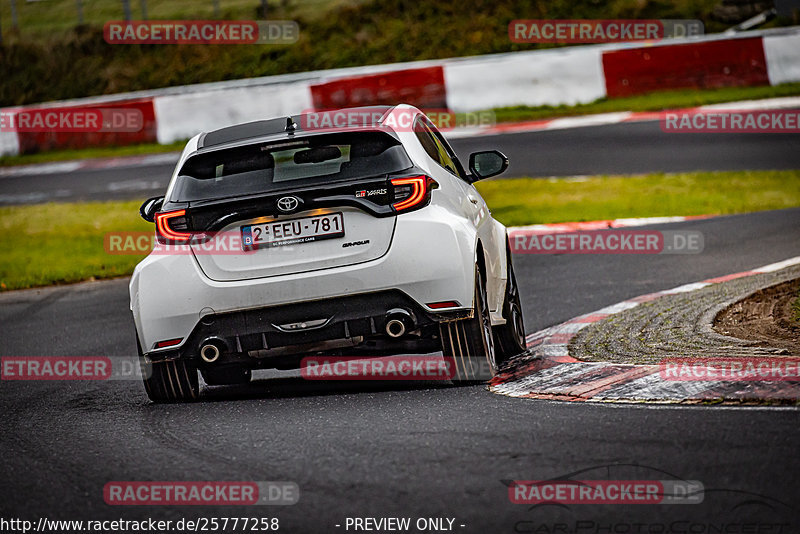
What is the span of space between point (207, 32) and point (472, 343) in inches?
1199

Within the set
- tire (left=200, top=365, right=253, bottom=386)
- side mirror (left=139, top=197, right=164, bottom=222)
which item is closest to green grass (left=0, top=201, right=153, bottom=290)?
tire (left=200, top=365, right=253, bottom=386)

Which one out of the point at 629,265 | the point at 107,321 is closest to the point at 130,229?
the point at 107,321

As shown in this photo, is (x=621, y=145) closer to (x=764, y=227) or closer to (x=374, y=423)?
(x=764, y=227)

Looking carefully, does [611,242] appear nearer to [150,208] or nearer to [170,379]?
[150,208]

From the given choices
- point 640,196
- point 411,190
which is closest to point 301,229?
point 411,190

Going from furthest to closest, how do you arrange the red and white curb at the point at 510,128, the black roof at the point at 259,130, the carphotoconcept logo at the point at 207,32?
the carphotoconcept logo at the point at 207,32 < the red and white curb at the point at 510,128 < the black roof at the point at 259,130

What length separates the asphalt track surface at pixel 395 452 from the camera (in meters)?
4.56

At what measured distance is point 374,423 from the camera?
6.21m

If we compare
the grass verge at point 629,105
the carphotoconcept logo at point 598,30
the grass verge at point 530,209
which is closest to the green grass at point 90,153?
the grass verge at point 629,105

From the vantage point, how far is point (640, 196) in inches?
659

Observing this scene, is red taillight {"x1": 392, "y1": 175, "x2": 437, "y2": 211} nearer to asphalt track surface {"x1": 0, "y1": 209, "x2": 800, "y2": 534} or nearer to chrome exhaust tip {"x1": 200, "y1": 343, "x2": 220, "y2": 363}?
asphalt track surface {"x1": 0, "y1": 209, "x2": 800, "y2": 534}

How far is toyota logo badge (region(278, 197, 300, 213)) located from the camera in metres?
6.83

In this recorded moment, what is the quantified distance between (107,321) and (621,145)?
11.3 meters

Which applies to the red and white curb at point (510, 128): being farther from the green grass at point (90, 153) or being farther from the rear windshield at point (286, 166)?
the rear windshield at point (286, 166)
